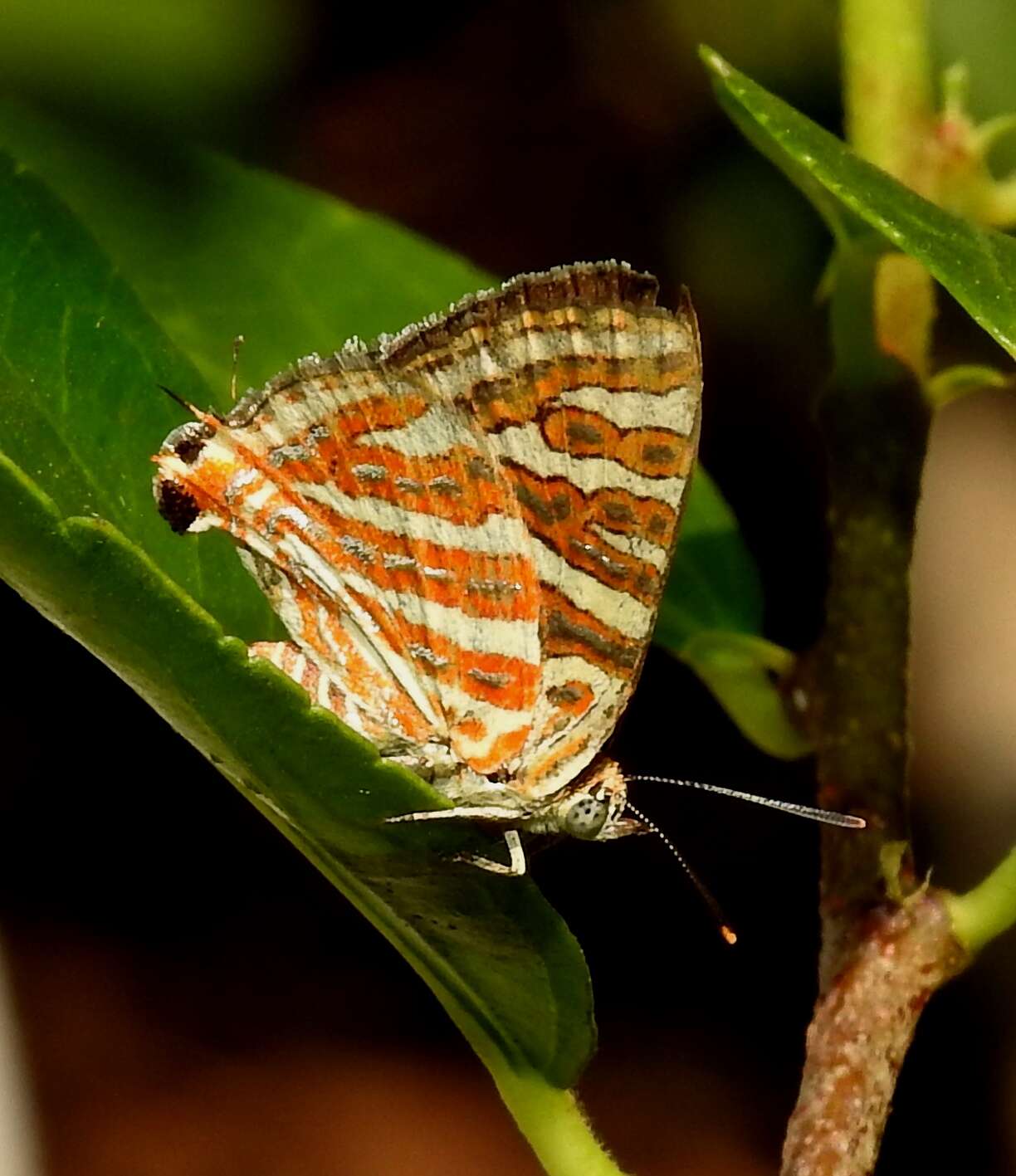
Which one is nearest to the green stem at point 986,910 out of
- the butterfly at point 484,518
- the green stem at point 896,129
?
the butterfly at point 484,518

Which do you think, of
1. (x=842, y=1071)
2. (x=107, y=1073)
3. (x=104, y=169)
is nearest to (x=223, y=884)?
(x=107, y=1073)

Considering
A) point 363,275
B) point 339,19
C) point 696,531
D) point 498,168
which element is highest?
point 339,19

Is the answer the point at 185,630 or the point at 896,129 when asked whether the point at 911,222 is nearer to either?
the point at 896,129

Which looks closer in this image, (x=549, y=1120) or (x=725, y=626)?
(x=549, y=1120)

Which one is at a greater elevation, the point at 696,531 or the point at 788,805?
the point at 696,531

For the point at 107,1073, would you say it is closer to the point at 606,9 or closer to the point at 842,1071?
the point at 842,1071

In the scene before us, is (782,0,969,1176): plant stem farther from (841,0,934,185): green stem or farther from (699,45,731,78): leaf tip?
(699,45,731,78): leaf tip

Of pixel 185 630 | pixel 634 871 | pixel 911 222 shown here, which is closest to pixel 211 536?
pixel 185 630
